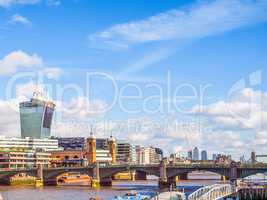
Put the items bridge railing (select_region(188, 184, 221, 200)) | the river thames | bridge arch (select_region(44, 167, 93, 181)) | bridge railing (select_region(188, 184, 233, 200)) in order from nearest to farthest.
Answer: bridge railing (select_region(188, 184, 221, 200)) < bridge railing (select_region(188, 184, 233, 200)) < the river thames < bridge arch (select_region(44, 167, 93, 181))

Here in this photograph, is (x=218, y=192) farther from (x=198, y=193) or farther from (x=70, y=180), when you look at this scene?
(x=70, y=180)

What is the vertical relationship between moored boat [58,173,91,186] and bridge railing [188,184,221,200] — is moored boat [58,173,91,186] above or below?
below

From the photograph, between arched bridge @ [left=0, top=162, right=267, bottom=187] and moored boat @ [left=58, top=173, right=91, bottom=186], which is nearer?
arched bridge @ [left=0, top=162, right=267, bottom=187]

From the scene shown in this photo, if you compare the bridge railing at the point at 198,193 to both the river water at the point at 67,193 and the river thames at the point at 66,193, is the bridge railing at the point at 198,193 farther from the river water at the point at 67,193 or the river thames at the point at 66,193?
the river thames at the point at 66,193

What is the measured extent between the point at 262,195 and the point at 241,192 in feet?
13.1

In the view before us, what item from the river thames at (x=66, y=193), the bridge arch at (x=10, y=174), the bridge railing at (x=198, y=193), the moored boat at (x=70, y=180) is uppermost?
the bridge railing at (x=198, y=193)

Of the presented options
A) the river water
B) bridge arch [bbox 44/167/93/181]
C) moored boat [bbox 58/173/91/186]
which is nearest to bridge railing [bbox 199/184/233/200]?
the river water

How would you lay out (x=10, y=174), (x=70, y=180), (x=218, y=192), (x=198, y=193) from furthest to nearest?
(x=70, y=180) < (x=10, y=174) < (x=218, y=192) < (x=198, y=193)

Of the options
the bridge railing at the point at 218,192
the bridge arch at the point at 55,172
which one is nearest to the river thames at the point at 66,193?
the bridge arch at the point at 55,172

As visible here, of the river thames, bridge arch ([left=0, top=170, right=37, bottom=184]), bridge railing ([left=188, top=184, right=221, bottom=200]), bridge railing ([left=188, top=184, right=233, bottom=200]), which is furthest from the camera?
bridge arch ([left=0, top=170, right=37, bottom=184])

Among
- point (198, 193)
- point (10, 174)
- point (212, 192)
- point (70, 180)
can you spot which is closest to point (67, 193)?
point (212, 192)

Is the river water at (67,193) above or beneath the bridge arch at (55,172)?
beneath

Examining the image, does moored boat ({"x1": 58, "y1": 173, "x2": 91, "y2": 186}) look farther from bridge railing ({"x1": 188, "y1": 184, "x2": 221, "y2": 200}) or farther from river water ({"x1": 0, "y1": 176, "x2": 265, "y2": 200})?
bridge railing ({"x1": 188, "y1": 184, "x2": 221, "y2": 200})

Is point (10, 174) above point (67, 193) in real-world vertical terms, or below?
above
